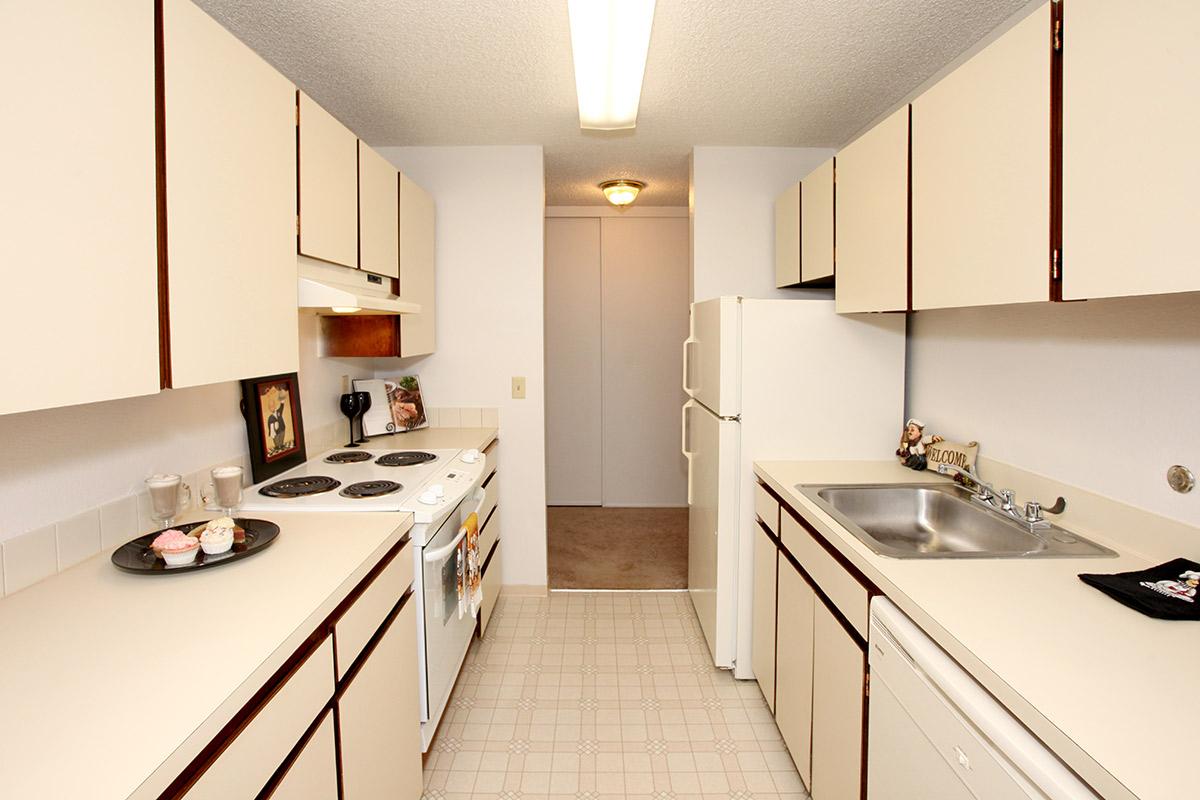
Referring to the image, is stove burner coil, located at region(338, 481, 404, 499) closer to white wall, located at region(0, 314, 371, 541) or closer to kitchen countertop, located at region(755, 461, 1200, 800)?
white wall, located at region(0, 314, 371, 541)

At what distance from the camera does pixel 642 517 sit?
507 centimetres

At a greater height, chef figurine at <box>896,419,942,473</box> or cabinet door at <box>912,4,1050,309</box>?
cabinet door at <box>912,4,1050,309</box>

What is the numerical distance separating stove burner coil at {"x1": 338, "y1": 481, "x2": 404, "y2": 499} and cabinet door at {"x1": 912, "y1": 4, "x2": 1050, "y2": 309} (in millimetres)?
1672

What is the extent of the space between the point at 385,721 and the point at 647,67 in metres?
2.31

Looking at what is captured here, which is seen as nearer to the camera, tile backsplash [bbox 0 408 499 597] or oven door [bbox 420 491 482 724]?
tile backsplash [bbox 0 408 499 597]

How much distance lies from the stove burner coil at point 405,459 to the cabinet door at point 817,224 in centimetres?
176

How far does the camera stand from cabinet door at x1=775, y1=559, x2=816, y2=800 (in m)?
1.90

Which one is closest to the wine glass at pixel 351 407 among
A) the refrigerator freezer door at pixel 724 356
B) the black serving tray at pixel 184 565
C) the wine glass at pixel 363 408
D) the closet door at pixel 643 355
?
the wine glass at pixel 363 408

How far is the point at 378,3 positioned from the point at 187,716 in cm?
195

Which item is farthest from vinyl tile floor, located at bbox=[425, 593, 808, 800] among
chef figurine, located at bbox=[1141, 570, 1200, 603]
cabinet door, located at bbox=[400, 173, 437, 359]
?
cabinet door, located at bbox=[400, 173, 437, 359]

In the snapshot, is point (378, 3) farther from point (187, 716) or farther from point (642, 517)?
point (642, 517)

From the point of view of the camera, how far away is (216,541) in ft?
4.71

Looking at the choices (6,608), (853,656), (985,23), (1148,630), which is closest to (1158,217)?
(1148,630)

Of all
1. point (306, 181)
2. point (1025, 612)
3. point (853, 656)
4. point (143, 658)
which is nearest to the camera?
point (143, 658)
